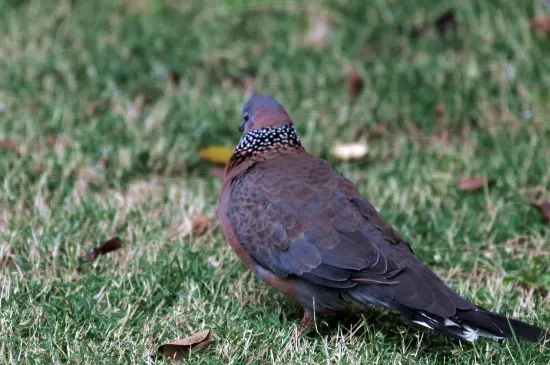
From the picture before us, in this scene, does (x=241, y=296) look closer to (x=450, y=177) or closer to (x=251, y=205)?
(x=251, y=205)

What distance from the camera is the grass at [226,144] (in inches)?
153

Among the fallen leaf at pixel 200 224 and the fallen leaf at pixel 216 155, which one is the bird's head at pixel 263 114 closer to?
the fallen leaf at pixel 200 224

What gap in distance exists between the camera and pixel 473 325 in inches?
142

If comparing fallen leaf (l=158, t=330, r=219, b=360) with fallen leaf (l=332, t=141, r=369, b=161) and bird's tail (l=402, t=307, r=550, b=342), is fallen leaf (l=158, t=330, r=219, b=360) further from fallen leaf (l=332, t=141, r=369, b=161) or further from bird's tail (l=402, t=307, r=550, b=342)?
fallen leaf (l=332, t=141, r=369, b=161)

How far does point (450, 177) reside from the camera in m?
5.43

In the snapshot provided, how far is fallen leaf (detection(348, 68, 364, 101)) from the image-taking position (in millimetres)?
6355

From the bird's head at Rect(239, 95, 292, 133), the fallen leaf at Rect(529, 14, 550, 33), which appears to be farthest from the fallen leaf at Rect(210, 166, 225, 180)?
the fallen leaf at Rect(529, 14, 550, 33)

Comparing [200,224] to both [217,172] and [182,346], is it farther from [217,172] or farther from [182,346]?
[182,346]

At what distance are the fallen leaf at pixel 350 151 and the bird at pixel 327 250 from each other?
138 cm

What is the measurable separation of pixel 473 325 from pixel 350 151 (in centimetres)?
226

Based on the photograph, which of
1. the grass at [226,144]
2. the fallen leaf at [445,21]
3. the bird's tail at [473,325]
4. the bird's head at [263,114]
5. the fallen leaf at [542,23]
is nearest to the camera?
the bird's tail at [473,325]

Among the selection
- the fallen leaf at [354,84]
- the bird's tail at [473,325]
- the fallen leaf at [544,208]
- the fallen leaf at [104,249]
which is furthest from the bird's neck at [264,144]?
the fallen leaf at [354,84]

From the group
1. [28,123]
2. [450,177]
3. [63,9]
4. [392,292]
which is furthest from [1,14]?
[392,292]

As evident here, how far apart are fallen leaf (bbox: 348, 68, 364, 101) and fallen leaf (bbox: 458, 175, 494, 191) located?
4.26 feet
